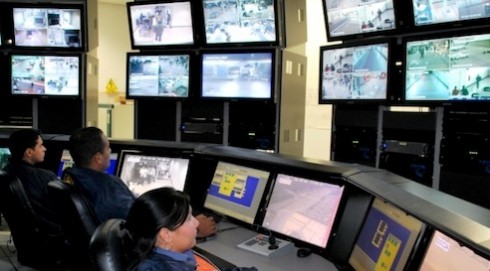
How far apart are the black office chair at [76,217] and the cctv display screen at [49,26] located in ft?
8.56

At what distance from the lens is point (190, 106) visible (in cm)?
414

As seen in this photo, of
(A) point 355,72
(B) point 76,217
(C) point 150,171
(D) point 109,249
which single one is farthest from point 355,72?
(D) point 109,249

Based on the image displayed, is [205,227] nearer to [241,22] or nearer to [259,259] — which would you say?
[259,259]

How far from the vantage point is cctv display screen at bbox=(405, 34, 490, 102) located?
2549mm

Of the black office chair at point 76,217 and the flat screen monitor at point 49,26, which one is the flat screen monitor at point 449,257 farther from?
the flat screen monitor at point 49,26

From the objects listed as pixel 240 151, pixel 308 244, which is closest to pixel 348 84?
pixel 240 151

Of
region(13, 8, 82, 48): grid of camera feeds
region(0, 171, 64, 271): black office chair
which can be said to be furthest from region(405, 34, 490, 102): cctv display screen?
region(13, 8, 82, 48): grid of camera feeds

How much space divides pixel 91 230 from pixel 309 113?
13.6 feet

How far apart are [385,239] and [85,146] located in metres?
1.48

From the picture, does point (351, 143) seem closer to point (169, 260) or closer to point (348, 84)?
point (348, 84)

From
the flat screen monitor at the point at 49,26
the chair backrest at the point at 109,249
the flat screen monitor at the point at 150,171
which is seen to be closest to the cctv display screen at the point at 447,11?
the flat screen monitor at the point at 150,171

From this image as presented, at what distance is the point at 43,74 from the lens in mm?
4305

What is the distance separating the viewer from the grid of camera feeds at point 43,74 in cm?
430

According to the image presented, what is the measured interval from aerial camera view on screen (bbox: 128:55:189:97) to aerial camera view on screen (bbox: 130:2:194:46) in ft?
0.47
